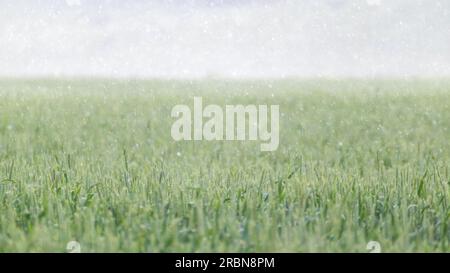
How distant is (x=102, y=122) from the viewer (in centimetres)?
1445

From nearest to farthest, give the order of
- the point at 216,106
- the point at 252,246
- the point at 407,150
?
the point at 252,246
the point at 407,150
the point at 216,106

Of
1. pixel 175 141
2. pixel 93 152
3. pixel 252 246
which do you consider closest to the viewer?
pixel 252 246

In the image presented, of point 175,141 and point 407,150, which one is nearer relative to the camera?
point 407,150

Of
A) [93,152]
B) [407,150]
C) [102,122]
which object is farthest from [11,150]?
[407,150]

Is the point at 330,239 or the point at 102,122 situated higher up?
the point at 102,122

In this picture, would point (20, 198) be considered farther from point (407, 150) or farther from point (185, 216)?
point (407, 150)

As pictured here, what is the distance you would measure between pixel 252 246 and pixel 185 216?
1.01 m

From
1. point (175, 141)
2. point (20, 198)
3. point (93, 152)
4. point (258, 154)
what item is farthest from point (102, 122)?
point (20, 198)
